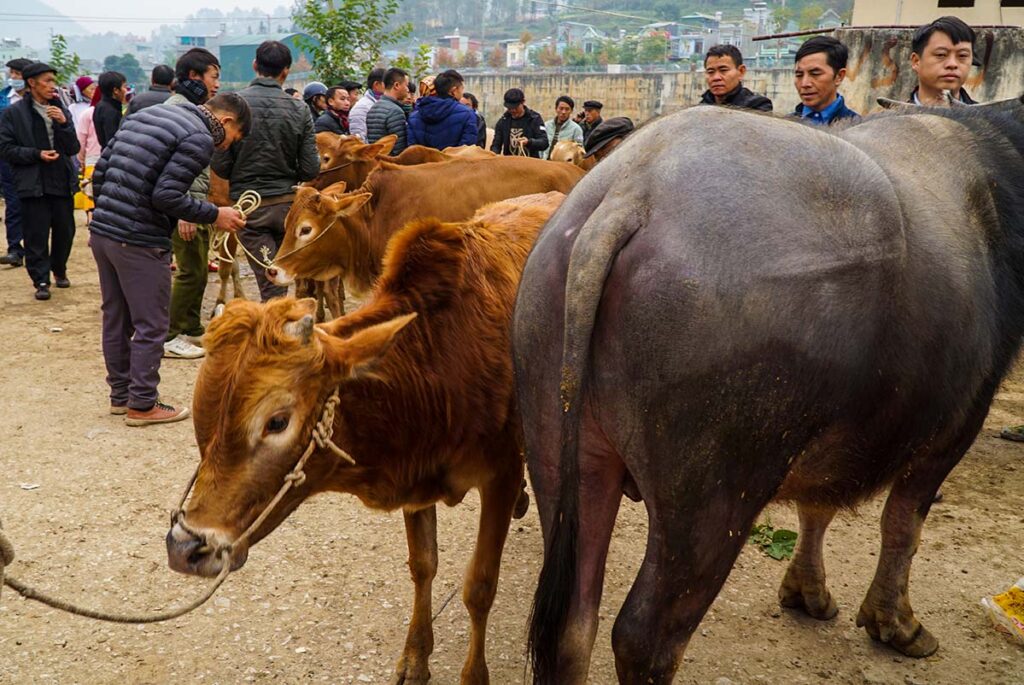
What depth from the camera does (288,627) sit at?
3982 millimetres

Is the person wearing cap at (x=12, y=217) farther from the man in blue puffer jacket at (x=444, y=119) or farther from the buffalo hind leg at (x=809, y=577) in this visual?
the buffalo hind leg at (x=809, y=577)

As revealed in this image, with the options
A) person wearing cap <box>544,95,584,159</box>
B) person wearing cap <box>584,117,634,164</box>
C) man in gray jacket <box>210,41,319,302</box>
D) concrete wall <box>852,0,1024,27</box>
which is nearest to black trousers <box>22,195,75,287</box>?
man in gray jacket <box>210,41,319,302</box>

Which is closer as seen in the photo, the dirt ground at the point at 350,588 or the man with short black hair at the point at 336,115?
the dirt ground at the point at 350,588

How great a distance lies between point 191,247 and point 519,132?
20.8 ft

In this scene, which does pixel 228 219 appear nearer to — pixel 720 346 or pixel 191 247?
pixel 191 247

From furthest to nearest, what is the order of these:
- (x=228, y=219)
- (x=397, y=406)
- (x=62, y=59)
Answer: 1. (x=62, y=59)
2. (x=228, y=219)
3. (x=397, y=406)

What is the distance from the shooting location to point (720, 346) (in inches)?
88.2

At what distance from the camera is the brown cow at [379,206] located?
7.70 m

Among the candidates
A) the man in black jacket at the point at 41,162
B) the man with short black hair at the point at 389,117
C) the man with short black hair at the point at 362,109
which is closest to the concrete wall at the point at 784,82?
the man with short black hair at the point at 389,117

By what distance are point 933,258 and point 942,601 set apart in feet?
7.89

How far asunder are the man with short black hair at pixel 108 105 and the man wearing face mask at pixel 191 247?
11.4ft

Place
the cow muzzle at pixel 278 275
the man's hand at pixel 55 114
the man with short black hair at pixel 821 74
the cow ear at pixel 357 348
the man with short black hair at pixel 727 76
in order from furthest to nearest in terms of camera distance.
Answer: the man's hand at pixel 55 114 → the cow muzzle at pixel 278 275 → the man with short black hair at pixel 727 76 → the man with short black hair at pixel 821 74 → the cow ear at pixel 357 348

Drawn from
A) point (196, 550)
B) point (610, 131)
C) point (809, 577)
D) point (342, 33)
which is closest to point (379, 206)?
point (610, 131)

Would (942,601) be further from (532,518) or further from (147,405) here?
(147,405)
